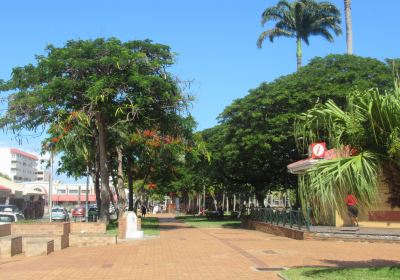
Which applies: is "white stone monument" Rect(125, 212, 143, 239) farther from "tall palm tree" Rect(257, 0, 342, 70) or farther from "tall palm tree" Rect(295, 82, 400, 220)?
"tall palm tree" Rect(257, 0, 342, 70)

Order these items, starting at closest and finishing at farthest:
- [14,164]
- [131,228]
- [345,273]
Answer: [345,273] → [131,228] → [14,164]

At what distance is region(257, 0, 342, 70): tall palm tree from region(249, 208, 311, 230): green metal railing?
2173cm

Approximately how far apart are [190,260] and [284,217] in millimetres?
11996

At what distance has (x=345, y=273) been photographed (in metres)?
11.3

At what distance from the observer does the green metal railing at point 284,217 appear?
2361 cm

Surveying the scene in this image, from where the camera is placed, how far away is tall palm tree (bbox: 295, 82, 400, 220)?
32.6 ft

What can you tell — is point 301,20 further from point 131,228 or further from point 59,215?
point 131,228

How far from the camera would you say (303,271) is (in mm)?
12070

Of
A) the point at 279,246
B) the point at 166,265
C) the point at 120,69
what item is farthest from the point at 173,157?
the point at 166,265

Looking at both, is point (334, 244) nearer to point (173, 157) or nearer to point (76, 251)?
point (76, 251)

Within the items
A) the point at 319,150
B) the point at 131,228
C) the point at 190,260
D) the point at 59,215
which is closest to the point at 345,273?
the point at 190,260

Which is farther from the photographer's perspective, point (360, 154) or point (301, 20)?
point (301, 20)

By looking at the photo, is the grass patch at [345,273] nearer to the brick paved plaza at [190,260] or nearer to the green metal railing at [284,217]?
the brick paved plaza at [190,260]

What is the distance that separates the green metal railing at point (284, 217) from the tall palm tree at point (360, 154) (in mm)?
9636
